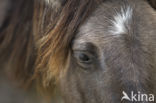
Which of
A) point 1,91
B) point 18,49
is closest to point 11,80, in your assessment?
point 1,91

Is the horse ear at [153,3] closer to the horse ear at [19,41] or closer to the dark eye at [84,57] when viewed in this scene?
the dark eye at [84,57]

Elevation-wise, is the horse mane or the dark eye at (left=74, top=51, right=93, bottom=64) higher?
the horse mane

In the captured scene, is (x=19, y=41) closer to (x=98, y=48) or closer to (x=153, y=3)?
(x=98, y=48)

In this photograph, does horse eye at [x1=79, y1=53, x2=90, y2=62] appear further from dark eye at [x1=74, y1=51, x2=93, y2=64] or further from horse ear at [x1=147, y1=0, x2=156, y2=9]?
horse ear at [x1=147, y1=0, x2=156, y2=9]

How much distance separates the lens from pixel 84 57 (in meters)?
1.63

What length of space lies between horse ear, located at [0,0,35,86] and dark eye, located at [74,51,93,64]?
2.36 ft

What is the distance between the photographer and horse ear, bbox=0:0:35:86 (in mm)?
2316

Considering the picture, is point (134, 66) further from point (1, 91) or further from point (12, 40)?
point (1, 91)

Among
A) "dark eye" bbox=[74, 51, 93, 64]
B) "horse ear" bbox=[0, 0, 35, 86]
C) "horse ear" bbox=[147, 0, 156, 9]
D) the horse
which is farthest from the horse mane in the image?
"horse ear" bbox=[0, 0, 35, 86]

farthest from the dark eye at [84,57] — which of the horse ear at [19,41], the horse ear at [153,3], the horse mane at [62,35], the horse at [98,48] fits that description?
the horse ear at [19,41]

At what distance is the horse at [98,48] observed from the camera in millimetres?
1471

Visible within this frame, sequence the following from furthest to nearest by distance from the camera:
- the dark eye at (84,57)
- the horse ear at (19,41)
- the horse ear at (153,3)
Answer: the horse ear at (19,41) < the horse ear at (153,3) < the dark eye at (84,57)

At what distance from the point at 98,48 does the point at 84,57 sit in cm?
12

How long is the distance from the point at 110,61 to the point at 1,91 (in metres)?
1.54
